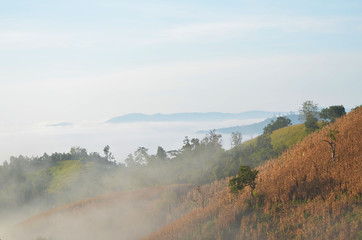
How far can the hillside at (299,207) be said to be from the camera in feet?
58.4

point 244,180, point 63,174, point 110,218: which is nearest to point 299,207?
point 244,180

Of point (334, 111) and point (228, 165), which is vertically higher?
point (334, 111)

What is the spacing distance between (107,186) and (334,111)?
82118mm

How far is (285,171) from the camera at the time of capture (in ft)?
82.0

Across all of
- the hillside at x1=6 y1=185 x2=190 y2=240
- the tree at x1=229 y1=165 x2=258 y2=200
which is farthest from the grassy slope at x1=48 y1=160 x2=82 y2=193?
the tree at x1=229 y1=165 x2=258 y2=200

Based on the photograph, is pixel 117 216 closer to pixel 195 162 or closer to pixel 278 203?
pixel 278 203

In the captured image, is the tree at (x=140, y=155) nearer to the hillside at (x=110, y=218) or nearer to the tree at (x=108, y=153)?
the tree at (x=108, y=153)

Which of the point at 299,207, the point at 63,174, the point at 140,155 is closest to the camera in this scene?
the point at 299,207

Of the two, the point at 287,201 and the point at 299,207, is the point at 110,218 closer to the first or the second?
the point at 287,201

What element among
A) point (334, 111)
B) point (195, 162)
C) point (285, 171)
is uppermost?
point (334, 111)

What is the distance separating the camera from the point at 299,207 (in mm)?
19703

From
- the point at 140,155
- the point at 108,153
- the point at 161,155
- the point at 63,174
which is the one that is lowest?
the point at 63,174

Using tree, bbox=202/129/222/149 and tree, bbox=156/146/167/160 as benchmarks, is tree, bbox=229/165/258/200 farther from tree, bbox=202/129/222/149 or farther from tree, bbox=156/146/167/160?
tree, bbox=156/146/167/160

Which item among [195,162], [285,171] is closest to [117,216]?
[285,171]
